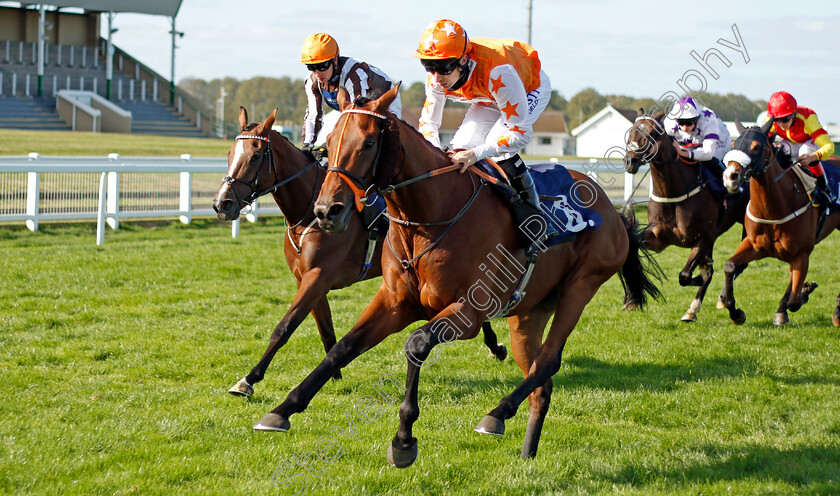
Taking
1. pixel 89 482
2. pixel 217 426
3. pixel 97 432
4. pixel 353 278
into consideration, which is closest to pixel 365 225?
pixel 353 278

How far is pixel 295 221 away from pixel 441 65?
6.20ft

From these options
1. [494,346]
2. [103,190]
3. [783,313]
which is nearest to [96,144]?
[103,190]

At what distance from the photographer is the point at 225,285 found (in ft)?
27.1

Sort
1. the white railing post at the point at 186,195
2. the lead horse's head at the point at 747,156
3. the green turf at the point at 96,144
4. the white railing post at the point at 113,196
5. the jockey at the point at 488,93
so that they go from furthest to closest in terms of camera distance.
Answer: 1. the green turf at the point at 96,144
2. the white railing post at the point at 186,195
3. the white railing post at the point at 113,196
4. the lead horse's head at the point at 747,156
5. the jockey at the point at 488,93

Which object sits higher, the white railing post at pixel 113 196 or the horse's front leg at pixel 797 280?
the horse's front leg at pixel 797 280

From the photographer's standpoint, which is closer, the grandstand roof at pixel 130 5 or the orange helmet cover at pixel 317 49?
the orange helmet cover at pixel 317 49

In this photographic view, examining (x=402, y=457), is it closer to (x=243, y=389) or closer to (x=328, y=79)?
(x=243, y=389)

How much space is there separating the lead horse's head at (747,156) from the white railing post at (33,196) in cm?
832

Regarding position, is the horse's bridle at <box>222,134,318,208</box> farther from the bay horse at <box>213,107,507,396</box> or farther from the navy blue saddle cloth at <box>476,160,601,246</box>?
the navy blue saddle cloth at <box>476,160,601,246</box>

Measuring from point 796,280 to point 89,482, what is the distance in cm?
599

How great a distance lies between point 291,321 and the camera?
15.6ft

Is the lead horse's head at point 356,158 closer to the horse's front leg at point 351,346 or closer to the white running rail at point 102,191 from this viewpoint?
the horse's front leg at point 351,346

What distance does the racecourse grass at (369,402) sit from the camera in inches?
146

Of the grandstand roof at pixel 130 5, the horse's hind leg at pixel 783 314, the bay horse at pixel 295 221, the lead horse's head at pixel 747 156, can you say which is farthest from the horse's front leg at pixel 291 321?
the grandstand roof at pixel 130 5
